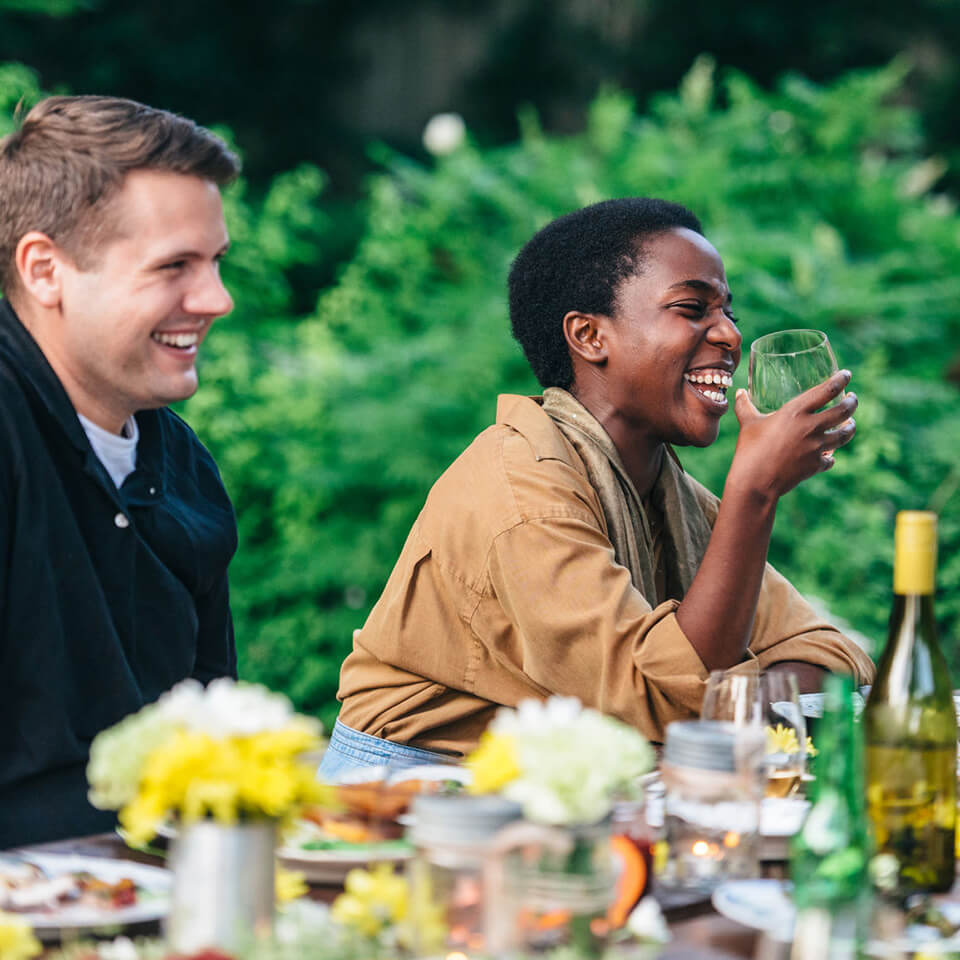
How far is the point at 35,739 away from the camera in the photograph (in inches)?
76.9

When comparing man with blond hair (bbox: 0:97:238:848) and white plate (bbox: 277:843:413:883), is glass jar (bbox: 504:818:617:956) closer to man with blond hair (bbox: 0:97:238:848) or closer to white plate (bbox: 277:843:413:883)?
white plate (bbox: 277:843:413:883)

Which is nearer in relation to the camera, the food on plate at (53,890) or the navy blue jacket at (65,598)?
the food on plate at (53,890)

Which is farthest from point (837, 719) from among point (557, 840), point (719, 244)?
point (719, 244)

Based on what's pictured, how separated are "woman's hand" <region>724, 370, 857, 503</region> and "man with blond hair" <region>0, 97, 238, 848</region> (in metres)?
0.93

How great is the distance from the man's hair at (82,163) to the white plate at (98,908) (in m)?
0.98

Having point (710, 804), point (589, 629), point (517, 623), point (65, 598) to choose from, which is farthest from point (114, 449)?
point (710, 804)

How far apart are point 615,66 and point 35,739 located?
751 centimetres

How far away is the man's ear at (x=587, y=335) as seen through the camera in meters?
2.69

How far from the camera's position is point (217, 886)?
109 centimetres

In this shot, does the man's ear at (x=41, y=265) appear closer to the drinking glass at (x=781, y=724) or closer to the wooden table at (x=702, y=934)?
the wooden table at (x=702, y=934)

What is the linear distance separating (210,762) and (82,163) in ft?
4.14

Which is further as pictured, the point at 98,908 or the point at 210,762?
the point at 98,908

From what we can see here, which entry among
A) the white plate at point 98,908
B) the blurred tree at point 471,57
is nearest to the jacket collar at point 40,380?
the white plate at point 98,908

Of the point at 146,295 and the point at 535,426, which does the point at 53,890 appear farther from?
the point at 535,426
